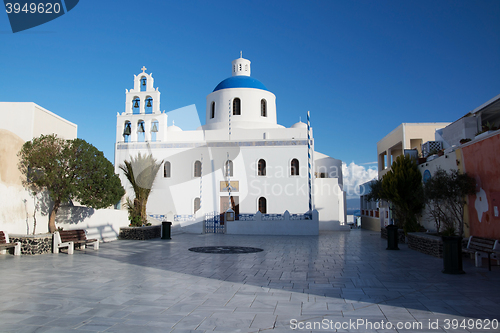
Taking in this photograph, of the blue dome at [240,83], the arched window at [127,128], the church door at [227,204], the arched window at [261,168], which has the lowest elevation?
the church door at [227,204]

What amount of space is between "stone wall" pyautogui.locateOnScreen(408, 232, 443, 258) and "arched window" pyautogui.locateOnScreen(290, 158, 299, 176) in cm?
1060

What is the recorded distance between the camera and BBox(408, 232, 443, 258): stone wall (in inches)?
355

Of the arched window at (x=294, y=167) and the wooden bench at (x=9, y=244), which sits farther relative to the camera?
the arched window at (x=294, y=167)

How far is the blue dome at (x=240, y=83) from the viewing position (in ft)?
82.8

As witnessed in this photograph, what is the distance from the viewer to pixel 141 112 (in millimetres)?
20297

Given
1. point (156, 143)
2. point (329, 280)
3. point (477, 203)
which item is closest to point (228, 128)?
point (156, 143)

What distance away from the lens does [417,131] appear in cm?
1933

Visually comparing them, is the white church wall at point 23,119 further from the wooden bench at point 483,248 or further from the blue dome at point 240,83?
the blue dome at point 240,83

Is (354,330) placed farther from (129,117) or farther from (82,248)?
(129,117)

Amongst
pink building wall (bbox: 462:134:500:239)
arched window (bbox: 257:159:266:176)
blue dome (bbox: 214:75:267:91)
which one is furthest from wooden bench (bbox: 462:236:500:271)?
blue dome (bbox: 214:75:267:91)

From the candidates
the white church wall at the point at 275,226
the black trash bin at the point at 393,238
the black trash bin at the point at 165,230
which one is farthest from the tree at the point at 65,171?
the black trash bin at the point at 393,238

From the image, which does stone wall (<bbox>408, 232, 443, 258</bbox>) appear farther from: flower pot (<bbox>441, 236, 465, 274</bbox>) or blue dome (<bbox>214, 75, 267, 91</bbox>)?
blue dome (<bbox>214, 75, 267, 91</bbox>)

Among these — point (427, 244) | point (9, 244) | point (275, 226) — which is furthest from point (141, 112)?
point (427, 244)

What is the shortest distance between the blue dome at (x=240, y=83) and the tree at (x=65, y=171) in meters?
15.4
